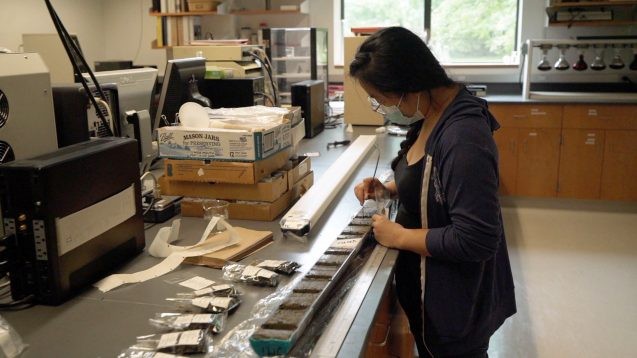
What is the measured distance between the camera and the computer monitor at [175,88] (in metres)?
2.40

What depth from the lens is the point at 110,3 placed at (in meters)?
6.36

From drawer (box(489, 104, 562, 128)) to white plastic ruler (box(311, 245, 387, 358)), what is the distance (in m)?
3.56

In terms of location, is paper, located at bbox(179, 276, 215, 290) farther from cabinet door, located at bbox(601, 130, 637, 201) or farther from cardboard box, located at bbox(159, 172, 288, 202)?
cabinet door, located at bbox(601, 130, 637, 201)

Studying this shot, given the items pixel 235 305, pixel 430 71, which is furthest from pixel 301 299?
pixel 430 71

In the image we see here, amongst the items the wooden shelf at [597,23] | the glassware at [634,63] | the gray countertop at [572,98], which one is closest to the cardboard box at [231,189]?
the gray countertop at [572,98]

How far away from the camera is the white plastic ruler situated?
3.51 feet

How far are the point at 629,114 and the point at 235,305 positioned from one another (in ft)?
13.9

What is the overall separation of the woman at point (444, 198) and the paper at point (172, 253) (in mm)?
433

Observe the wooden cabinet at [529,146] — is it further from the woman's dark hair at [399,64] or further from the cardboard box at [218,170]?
the woman's dark hair at [399,64]

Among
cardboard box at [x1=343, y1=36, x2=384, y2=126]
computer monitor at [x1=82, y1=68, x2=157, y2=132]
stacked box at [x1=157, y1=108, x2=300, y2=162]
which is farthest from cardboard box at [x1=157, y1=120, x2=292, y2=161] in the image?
cardboard box at [x1=343, y1=36, x2=384, y2=126]

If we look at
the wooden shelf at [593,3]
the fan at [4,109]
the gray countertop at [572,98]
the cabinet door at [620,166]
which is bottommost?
the cabinet door at [620,166]

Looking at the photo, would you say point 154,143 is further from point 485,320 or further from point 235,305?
point 485,320

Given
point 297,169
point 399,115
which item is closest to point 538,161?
point 297,169

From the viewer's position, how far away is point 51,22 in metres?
4.83
